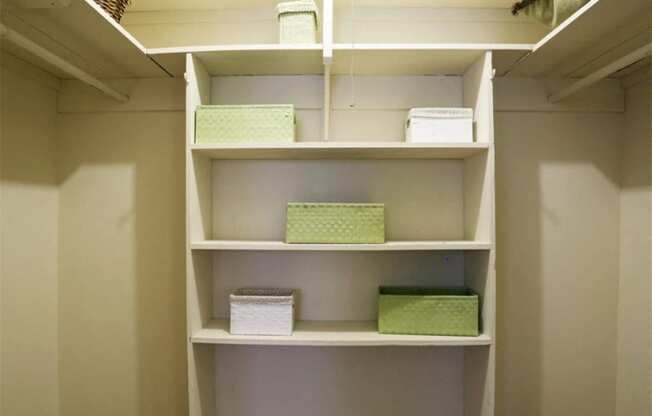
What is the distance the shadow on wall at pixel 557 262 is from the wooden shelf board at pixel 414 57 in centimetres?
34

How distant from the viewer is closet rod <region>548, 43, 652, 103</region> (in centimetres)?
115

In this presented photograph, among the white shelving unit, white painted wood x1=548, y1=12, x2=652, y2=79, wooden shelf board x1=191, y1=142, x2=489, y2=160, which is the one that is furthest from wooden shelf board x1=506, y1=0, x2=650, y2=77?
wooden shelf board x1=191, y1=142, x2=489, y2=160

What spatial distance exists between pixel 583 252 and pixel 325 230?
1.20m

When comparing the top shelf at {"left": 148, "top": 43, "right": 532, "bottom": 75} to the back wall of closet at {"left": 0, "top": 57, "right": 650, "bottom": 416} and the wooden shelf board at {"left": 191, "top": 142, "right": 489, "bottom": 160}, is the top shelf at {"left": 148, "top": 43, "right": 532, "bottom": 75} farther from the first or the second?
the wooden shelf board at {"left": 191, "top": 142, "right": 489, "bottom": 160}

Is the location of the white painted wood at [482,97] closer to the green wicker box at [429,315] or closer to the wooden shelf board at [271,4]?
the wooden shelf board at [271,4]

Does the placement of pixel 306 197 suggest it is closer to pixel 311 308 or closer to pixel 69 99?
Result: pixel 311 308

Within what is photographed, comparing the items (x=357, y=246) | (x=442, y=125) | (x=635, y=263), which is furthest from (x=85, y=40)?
(x=635, y=263)

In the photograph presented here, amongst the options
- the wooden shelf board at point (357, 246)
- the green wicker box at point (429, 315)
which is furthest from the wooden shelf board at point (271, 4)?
the green wicker box at point (429, 315)

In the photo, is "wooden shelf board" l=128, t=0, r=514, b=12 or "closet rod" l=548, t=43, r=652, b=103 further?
"wooden shelf board" l=128, t=0, r=514, b=12

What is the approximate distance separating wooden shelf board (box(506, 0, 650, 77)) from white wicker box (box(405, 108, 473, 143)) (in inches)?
13.6

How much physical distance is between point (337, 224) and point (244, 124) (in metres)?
0.54

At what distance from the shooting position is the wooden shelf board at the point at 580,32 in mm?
1094

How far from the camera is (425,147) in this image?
1.35 meters

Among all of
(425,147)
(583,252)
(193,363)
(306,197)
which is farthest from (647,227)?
(193,363)
